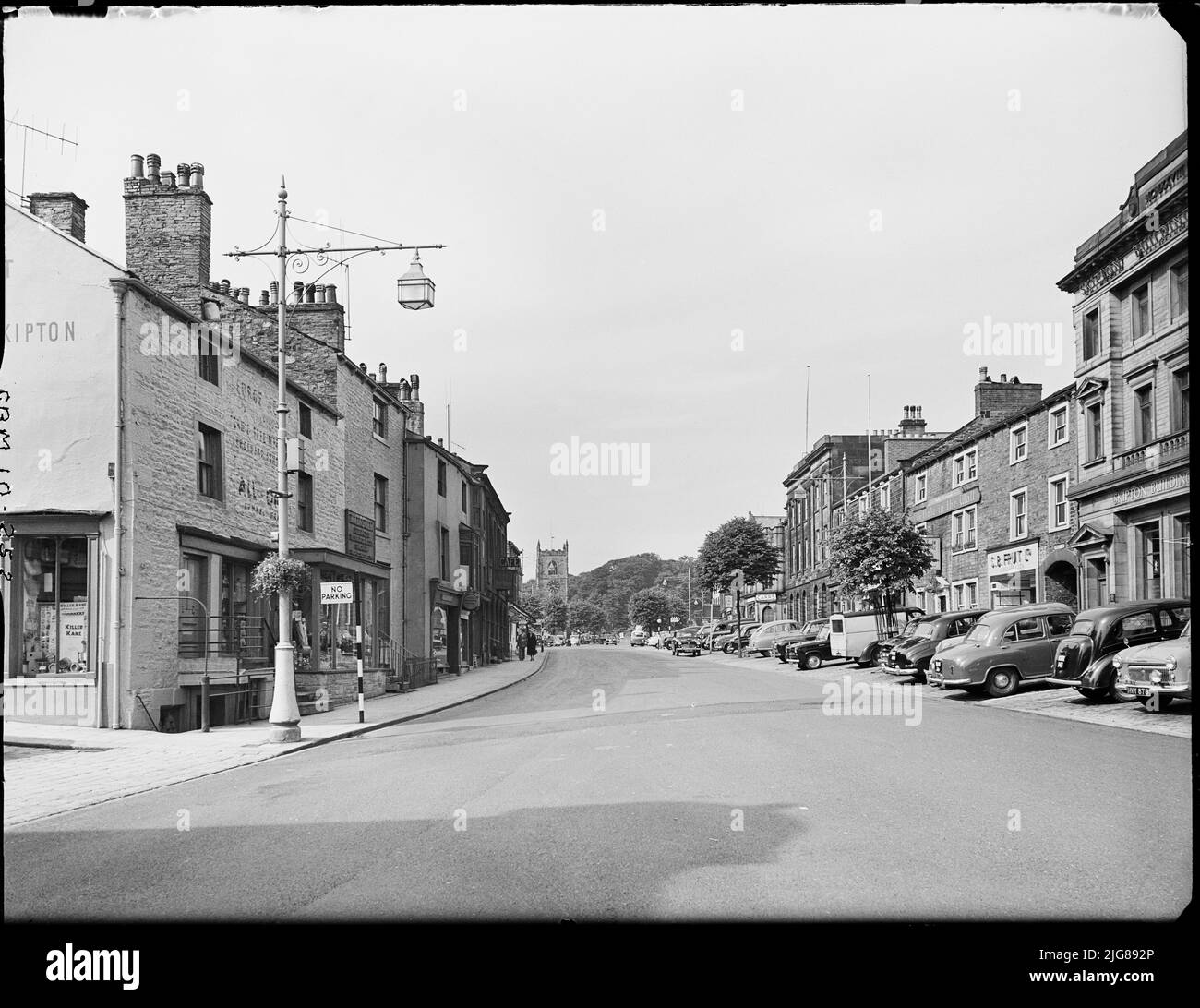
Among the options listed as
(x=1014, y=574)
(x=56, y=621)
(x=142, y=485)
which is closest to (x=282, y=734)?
(x=56, y=621)

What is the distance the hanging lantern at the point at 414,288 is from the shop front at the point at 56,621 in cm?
655

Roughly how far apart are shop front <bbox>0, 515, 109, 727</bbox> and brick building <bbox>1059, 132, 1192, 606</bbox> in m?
24.2

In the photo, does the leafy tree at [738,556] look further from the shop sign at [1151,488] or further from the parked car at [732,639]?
the shop sign at [1151,488]

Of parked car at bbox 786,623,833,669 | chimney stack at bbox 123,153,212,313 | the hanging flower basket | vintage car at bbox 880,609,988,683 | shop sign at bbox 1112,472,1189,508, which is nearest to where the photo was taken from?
the hanging flower basket

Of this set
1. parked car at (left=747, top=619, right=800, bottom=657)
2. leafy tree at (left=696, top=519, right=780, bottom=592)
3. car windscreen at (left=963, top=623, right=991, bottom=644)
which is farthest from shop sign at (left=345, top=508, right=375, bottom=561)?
leafy tree at (left=696, top=519, right=780, bottom=592)

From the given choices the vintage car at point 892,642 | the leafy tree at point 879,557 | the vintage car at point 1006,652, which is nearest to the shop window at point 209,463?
the vintage car at point 1006,652

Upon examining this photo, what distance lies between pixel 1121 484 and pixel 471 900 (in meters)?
28.3

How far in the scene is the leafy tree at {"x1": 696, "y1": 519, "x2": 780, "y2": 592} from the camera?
78.2 m

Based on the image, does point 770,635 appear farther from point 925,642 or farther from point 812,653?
point 925,642

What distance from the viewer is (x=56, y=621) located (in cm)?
1820

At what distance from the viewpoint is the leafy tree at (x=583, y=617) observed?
535 feet

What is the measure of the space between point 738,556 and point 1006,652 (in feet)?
182

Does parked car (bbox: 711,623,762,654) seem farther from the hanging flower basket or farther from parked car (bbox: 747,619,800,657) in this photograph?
the hanging flower basket

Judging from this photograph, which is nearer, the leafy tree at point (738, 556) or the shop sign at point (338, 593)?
the shop sign at point (338, 593)
